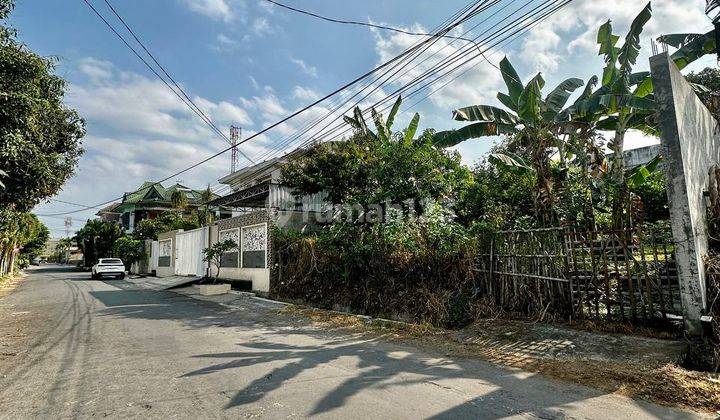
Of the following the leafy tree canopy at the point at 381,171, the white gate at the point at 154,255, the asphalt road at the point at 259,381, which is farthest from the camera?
the white gate at the point at 154,255

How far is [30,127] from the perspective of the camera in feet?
26.1

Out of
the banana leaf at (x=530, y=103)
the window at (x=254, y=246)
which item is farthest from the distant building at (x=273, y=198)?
the banana leaf at (x=530, y=103)

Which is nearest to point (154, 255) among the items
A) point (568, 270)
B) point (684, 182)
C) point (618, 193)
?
point (568, 270)

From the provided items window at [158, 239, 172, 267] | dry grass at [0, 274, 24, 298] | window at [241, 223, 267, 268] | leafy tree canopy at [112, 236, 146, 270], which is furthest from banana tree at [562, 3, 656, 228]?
leafy tree canopy at [112, 236, 146, 270]

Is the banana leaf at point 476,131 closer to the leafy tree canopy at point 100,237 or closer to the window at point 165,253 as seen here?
the window at point 165,253

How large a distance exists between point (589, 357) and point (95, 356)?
713 centimetres

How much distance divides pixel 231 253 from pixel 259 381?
43.0 feet

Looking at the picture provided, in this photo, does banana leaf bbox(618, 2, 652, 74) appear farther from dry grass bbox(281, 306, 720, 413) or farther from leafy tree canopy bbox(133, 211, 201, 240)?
leafy tree canopy bbox(133, 211, 201, 240)

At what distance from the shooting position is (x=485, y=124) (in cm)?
1005

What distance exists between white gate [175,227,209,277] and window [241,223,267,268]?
16.6 ft

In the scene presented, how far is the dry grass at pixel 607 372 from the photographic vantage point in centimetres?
383

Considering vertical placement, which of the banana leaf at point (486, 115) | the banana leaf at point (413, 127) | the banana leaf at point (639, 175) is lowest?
the banana leaf at point (639, 175)

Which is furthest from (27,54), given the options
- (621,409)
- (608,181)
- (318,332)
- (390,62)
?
(608,181)

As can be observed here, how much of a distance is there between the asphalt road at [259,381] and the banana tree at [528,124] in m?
4.54
